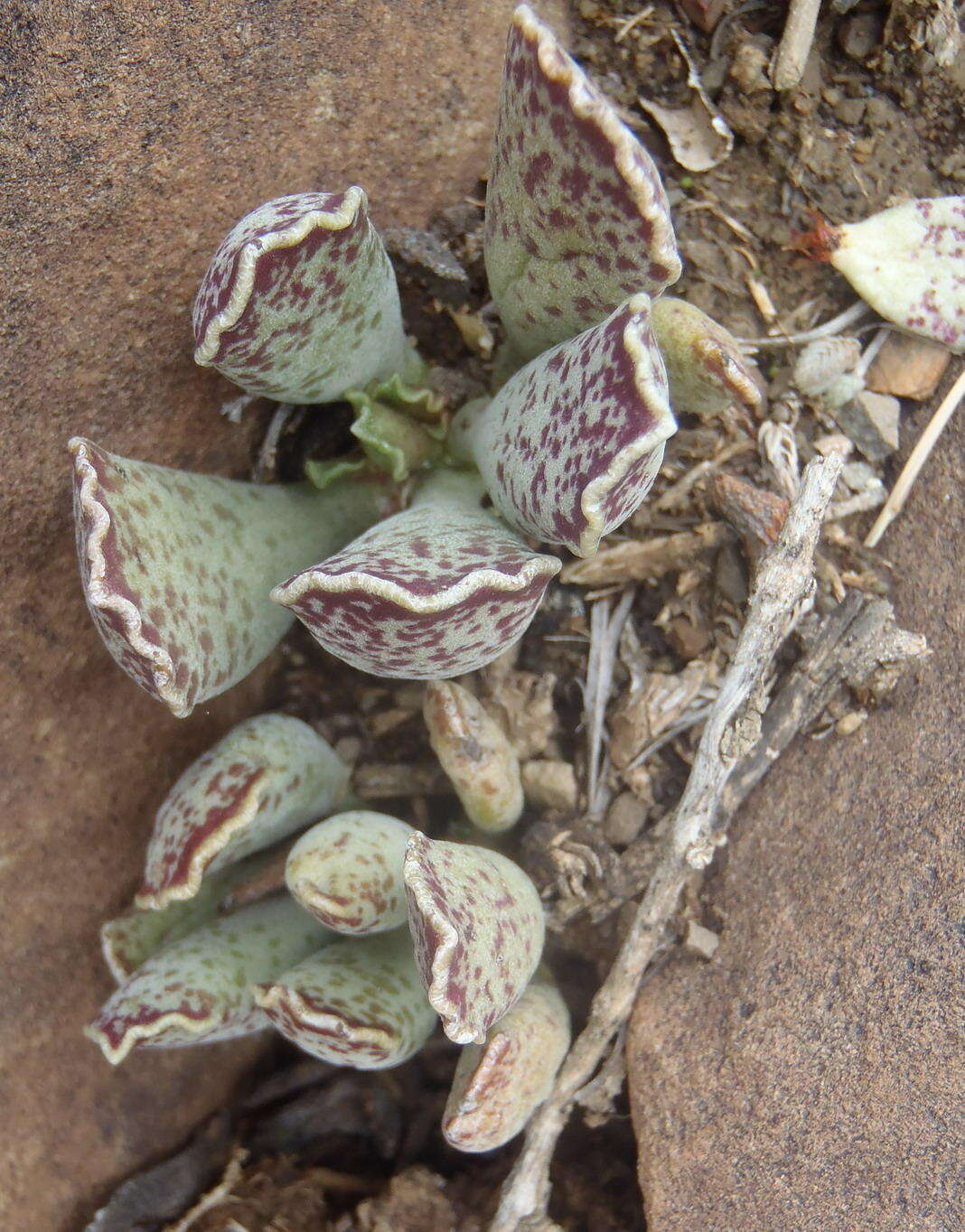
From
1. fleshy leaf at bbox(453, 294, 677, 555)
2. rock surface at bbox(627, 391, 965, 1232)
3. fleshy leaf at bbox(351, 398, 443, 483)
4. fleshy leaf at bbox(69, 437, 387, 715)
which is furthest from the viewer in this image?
fleshy leaf at bbox(351, 398, 443, 483)

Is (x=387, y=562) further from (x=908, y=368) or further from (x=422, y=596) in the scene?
(x=908, y=368)

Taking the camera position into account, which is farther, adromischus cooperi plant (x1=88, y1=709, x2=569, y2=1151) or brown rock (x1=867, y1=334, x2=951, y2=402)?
brown rock (x1=867, y1=334, x2=951, y2=402)

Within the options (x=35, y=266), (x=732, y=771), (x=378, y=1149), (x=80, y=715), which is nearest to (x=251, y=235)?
(x=35, y=266)

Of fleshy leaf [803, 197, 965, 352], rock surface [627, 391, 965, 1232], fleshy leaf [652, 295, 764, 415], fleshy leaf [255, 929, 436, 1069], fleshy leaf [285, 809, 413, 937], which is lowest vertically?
rock surface [627, 391, 965, 1232]

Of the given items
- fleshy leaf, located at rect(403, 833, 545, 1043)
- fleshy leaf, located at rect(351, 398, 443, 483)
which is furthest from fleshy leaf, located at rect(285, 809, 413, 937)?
fleshy leaf, located at rect(351, 398, 443, 483)

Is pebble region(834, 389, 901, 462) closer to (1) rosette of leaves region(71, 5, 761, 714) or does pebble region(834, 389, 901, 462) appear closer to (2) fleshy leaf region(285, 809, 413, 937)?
(1) rosette of leaves region(71, 5, 761, 714)

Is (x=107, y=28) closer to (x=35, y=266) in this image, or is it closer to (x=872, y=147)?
(x=35, y=266)
